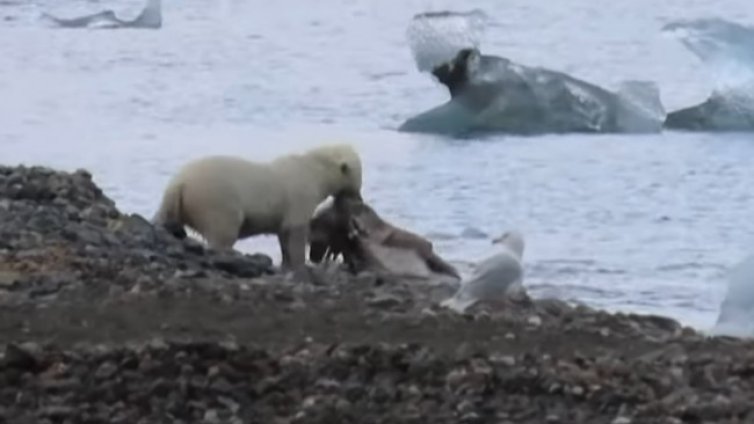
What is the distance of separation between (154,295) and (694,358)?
132 centimetres

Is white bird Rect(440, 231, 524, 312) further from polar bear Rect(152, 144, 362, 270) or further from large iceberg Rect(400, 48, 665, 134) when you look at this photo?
large iceberg Rect(400, 48, 665, 134)

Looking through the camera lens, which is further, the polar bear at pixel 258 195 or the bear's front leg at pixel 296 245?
the bear's front leg at pixel 296 245

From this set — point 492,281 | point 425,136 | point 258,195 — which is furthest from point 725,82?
point 492,281

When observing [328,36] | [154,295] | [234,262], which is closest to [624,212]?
[234,262]

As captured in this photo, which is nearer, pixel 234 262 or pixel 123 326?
pixel 123 326

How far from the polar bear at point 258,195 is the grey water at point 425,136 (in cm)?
88

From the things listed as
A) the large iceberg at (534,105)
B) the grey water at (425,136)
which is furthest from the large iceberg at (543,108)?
the grey water at (425,136)

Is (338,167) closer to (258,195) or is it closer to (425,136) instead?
(258,195)

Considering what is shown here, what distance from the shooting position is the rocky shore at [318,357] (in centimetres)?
357

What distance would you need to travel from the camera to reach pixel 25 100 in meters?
14.6

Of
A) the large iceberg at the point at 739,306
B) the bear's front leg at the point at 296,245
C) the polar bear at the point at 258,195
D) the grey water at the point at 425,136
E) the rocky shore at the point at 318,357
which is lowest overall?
the grey water at the point at 425,136

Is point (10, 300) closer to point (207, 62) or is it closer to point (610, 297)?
point (610, 297)

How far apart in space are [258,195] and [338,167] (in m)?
0.46

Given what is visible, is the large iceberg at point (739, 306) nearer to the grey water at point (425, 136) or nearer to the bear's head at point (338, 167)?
the grey water at point (425, 136)
